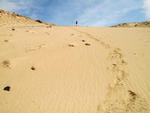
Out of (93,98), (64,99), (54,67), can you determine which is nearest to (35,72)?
(54,67)

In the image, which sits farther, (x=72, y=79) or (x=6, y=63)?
(x=6, y=63)

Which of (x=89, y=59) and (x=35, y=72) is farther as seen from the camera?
(x=89, y=59)

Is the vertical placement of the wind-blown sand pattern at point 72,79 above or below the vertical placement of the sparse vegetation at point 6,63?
below

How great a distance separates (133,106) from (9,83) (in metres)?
2.90

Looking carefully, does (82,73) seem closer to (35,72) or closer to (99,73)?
(99,73)

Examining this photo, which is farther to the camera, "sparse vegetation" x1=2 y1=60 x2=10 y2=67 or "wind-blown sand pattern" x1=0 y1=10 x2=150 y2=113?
"sparse vegetation" x1=2 y1=60 x2=10 y2=67

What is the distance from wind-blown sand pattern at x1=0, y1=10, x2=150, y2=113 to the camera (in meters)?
2.16

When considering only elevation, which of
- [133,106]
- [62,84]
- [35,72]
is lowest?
[133,106]

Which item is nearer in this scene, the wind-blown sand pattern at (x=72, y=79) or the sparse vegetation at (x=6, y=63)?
the wind-blown sand pattern at (x=72, y=79)

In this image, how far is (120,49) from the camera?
4.54 meters

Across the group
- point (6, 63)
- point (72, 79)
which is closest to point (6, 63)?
point (6, 63)

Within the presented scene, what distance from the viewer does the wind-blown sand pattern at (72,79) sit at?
2.16 metres

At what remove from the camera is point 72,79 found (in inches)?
112

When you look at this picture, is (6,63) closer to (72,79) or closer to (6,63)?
(6,63)
